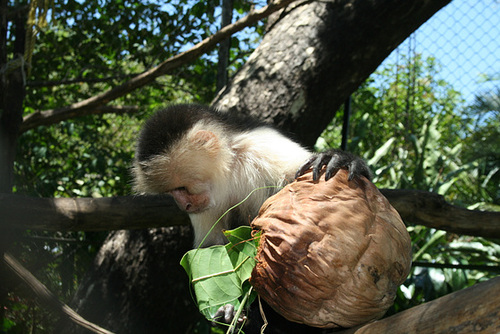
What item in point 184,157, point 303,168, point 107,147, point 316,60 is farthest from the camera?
point 107,147

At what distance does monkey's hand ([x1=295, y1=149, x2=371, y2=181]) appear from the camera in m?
1.47

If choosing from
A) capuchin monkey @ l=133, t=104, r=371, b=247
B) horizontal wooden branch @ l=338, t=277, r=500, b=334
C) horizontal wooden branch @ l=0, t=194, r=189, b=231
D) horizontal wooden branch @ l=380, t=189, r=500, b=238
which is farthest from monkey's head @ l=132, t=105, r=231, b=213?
horizontal wooden branch @ l=338, t=277, r=500, b=334

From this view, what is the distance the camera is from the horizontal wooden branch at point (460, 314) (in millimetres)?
896

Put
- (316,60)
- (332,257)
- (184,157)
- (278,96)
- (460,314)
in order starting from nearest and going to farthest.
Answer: (460,314)
(332,257)
(184,157)
(278,96)
(316,60)

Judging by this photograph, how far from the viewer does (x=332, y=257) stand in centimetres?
118

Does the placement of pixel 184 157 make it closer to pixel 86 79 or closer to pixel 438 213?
pixel 438 213

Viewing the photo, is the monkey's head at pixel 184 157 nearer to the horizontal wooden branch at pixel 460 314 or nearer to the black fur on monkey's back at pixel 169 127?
the black fur on monkey's back at pixel 169 127

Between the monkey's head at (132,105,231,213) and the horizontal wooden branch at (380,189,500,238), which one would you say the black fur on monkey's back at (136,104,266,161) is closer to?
the monkey's head at (132,105,231,213)

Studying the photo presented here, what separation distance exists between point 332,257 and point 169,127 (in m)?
1.31

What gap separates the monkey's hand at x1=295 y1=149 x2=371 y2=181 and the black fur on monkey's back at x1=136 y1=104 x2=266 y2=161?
0.81m

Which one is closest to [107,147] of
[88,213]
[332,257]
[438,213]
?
[88,213]

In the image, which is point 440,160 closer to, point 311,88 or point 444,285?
point 444,285

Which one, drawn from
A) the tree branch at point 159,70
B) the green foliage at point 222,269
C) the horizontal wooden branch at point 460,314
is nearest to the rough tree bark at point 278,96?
the tree branch at point 159,70

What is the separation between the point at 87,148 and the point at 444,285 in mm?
3917
